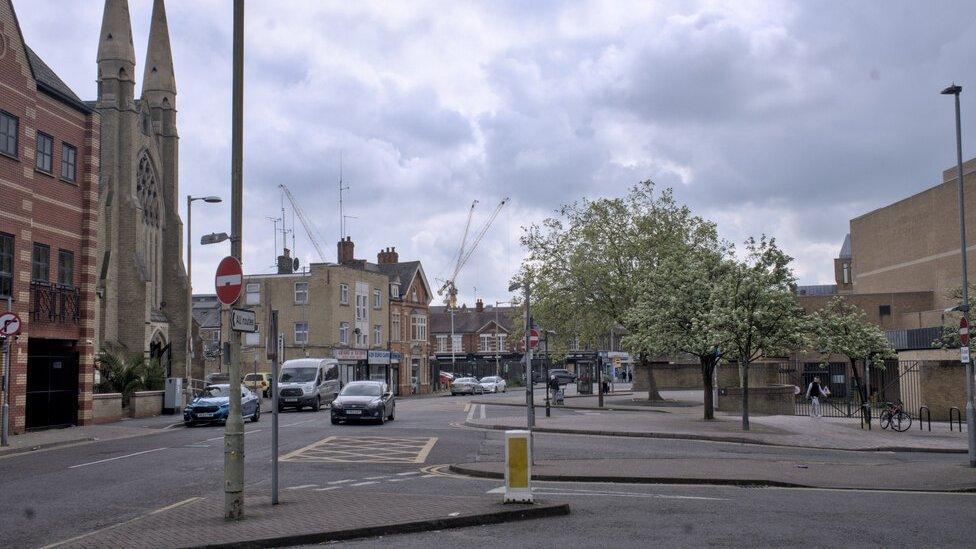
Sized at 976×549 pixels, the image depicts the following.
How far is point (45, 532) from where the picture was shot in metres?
10.8

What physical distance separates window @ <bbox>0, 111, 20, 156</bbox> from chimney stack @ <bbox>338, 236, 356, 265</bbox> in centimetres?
4587

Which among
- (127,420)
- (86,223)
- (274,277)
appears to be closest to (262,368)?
(274,277)

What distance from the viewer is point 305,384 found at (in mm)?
42875

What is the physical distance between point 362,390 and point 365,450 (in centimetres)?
1052

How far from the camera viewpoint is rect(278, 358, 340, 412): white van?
138 ft

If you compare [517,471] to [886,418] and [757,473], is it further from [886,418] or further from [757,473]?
[886,418]

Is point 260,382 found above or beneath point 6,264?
beneath

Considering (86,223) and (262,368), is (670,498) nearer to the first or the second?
(86,223)

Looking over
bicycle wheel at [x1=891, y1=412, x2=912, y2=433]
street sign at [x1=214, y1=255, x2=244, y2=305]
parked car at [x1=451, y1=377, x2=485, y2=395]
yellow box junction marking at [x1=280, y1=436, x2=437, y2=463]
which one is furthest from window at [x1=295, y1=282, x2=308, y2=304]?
street sign at [x1=214, y1=255, x2=244, y2=305]

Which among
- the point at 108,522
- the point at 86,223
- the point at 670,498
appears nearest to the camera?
the point at 108,522

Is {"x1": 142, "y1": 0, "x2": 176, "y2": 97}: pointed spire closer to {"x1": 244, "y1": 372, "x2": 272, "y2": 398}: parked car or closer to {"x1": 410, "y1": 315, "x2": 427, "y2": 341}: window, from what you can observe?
{"x1": 244, "y1": 372, "x2": 272, "y2": 398}: parked car

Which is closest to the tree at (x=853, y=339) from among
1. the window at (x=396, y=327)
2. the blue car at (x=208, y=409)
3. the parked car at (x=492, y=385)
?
the blue car at (x=208, y=409)

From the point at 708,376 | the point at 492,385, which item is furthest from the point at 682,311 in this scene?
the point at 492,385

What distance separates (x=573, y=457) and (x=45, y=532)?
11.8 metres
